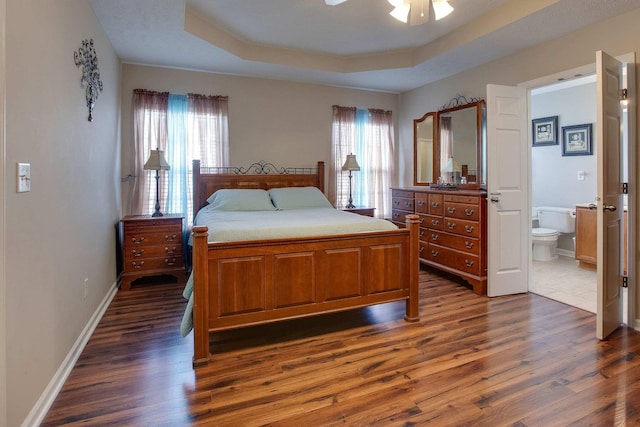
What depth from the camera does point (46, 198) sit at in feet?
6.08

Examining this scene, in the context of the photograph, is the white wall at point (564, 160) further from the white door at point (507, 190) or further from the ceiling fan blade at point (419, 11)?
the ceiling fan blade at point (419, 11)

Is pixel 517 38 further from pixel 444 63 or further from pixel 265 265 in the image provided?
pixel 265 265

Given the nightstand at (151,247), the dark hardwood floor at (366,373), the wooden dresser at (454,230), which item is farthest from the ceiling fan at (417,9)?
the nightstand at (151,247)

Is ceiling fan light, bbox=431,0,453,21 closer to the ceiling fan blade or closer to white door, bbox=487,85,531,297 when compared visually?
the ceiling fan blade

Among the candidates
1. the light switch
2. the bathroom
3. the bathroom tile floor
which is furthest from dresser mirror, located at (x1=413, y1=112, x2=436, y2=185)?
the light switch

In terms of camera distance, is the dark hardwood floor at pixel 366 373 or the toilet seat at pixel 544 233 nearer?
the dark hardwood floor at pixel 366 373

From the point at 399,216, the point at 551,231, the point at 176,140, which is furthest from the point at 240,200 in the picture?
the point at 551,231

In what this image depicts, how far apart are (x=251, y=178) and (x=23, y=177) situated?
3.09 metres

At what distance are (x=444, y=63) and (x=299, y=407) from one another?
3887 mm

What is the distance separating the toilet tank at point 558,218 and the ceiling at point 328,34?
252 centimetres

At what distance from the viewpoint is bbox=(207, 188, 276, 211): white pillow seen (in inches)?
156

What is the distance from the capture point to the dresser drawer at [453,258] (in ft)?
12.0

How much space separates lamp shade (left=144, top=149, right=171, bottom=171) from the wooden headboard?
0.47 m

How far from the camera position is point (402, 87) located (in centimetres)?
529
